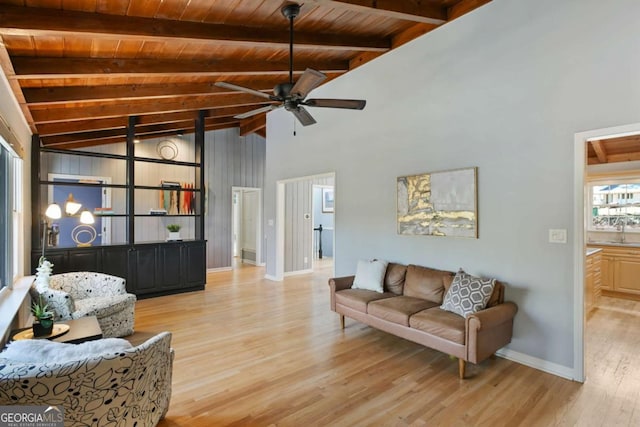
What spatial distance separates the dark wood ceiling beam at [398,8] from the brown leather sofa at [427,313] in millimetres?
2836

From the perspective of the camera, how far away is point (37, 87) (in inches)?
153

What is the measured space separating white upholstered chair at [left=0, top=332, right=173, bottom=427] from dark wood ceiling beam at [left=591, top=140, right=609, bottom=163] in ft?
20.4

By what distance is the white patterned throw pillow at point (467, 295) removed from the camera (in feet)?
10.2

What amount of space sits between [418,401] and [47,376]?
2.37 m

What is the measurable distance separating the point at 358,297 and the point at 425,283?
2.59 ft

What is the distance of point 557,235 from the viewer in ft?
10.0

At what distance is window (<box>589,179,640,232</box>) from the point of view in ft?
18.1

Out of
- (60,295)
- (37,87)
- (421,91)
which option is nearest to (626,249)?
(421,91)

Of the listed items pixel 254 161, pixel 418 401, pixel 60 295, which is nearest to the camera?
pixel 418 401

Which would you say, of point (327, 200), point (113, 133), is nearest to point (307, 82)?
point (113, 133)

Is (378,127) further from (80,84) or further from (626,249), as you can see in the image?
(626,249)

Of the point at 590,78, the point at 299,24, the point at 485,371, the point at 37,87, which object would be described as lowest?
the point at 485,371

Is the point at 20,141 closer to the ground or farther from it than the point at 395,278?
farther from it

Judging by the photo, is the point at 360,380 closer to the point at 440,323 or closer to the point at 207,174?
the point at 440,323
